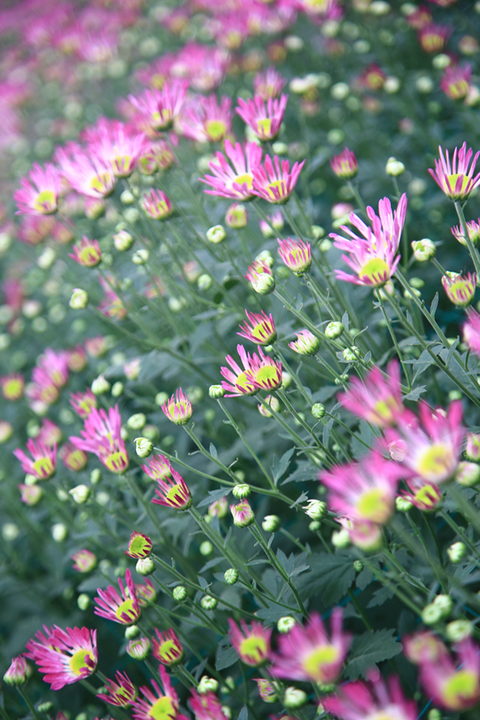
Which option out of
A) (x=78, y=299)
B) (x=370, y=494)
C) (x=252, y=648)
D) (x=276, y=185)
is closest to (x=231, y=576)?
(x=252, y=648)

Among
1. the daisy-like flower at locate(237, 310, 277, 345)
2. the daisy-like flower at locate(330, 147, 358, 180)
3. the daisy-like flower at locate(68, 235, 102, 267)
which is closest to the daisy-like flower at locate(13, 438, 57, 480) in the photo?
the daisy-like flower at locate(68, 235, 102, 267)

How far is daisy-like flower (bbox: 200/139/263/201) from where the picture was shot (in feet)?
4.21

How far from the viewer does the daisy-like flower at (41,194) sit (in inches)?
67.3

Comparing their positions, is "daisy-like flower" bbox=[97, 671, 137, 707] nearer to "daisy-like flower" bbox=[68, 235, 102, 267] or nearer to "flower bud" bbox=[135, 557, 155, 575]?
"flower bud" bbox=[135, 557, 155, 575]

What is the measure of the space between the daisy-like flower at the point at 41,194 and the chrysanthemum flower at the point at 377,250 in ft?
3.54

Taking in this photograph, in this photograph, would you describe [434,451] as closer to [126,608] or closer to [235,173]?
[126,608]

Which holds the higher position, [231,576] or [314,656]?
[314,656]

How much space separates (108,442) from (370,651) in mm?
735

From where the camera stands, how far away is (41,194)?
1823mm

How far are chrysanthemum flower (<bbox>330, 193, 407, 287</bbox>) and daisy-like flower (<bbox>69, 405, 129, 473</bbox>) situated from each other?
0.68 metres

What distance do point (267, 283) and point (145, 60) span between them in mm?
3836

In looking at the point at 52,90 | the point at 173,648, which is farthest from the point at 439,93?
the point at 52,90

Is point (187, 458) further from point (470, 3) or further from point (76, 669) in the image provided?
point (470, 3)

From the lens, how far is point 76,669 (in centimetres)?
111
